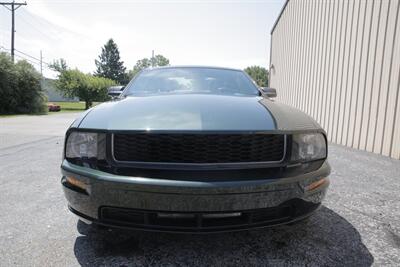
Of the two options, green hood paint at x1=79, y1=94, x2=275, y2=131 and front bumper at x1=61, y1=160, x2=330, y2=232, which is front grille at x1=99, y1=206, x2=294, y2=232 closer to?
front bumper at x1=61, y1=160, x2=330, y2=232

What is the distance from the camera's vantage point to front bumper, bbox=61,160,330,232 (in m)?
1.52

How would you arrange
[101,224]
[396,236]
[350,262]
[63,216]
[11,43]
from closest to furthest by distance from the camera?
[101,224] → [350,262] → [396,236] → [63,216] → [11,43]

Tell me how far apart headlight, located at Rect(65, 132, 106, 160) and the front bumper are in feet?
0.36

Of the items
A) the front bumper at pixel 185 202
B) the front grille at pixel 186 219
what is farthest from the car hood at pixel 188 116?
the front grille at pixel 186 219

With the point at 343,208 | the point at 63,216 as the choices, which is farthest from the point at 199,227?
the point at 343,208

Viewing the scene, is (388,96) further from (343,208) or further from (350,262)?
(350,262)

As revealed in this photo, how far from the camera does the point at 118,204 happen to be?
1570mm

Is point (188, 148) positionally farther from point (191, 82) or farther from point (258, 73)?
point (258, 73)

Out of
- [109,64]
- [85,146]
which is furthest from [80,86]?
[109,64]

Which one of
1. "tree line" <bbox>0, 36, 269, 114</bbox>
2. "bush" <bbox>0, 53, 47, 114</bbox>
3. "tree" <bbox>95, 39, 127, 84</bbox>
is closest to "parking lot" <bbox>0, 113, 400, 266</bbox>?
"tree line" <bbox>0, 36, 269, 114</bbox>

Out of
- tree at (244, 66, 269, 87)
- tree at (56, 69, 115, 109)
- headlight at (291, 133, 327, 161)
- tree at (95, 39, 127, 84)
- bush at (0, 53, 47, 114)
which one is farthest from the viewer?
tree at (244, 66, 269, 87)

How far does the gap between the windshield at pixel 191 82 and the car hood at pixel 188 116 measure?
650 mm

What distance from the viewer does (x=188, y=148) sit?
162 centimetres

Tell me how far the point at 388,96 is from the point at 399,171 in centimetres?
172
